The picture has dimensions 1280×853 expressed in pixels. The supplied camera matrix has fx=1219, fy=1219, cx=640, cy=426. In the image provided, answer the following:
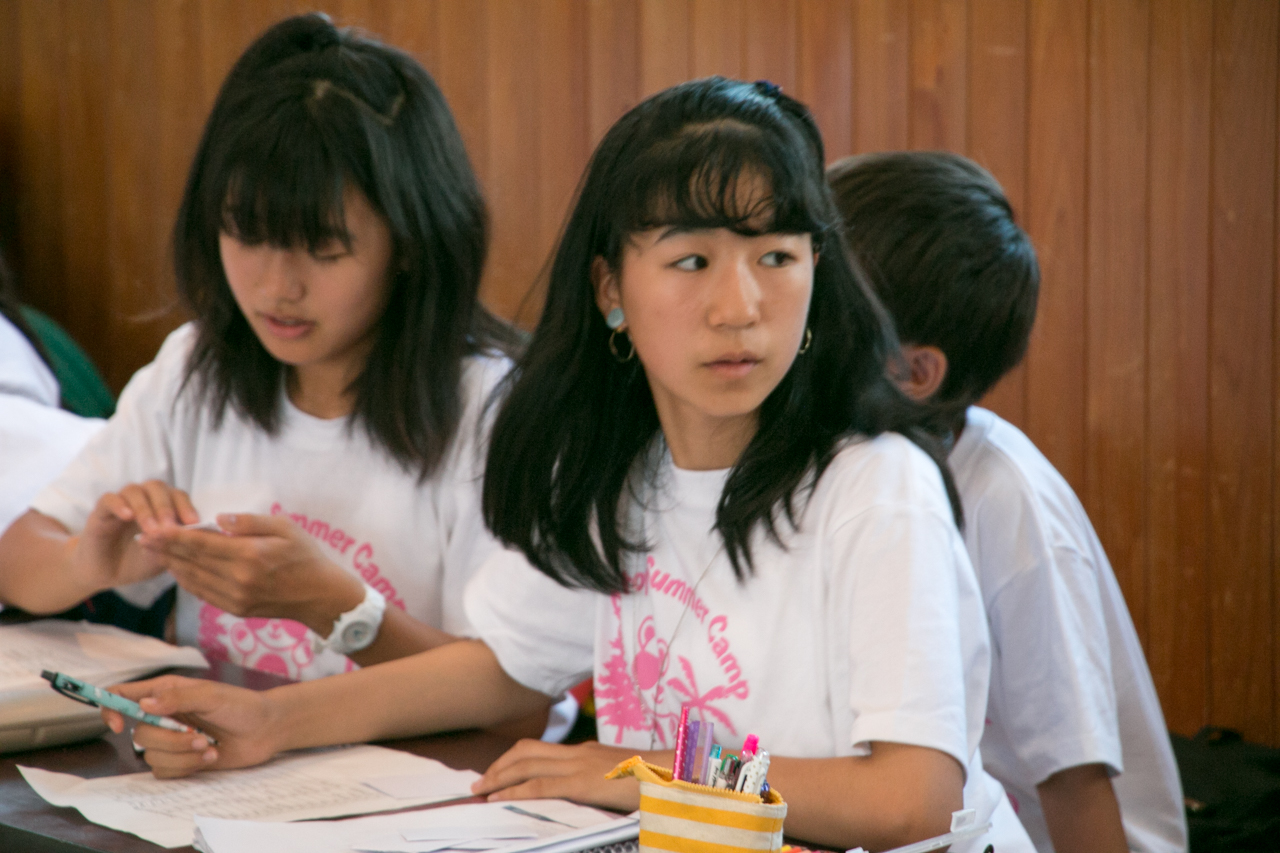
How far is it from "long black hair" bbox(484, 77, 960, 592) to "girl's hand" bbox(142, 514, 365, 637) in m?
0.24

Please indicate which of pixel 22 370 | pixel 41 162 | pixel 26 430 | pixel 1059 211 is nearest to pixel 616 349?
pixel 26 430

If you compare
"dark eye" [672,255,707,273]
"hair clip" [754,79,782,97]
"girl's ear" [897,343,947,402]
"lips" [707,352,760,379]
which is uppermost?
"hair clip" [754,79,782,97]

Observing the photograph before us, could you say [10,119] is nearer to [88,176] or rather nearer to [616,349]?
[88,176]

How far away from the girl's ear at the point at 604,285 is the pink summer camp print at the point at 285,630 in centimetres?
62

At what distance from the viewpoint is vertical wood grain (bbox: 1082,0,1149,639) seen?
8.60 ft

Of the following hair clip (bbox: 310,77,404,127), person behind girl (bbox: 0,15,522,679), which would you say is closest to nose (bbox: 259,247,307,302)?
person behind girl (bbox: 0,15,522,679)

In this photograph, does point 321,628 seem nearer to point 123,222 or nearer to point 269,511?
point 269,511

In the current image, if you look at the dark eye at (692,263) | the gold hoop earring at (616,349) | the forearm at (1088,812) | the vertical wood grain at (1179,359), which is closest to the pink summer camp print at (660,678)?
the gold hoop earring at (616,349)

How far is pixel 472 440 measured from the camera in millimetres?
1704

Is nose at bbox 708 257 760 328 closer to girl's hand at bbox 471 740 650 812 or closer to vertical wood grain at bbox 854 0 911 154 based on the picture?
girl's hand at bbox 471 740 650 812

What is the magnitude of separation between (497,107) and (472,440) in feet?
6.64

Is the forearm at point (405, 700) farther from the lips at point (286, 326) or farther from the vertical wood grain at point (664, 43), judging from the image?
the vertical wood grain at point (664, 43)

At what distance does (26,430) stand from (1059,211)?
213 centimetres

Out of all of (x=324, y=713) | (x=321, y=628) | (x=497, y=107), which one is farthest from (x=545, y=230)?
(x=324, y=713)
